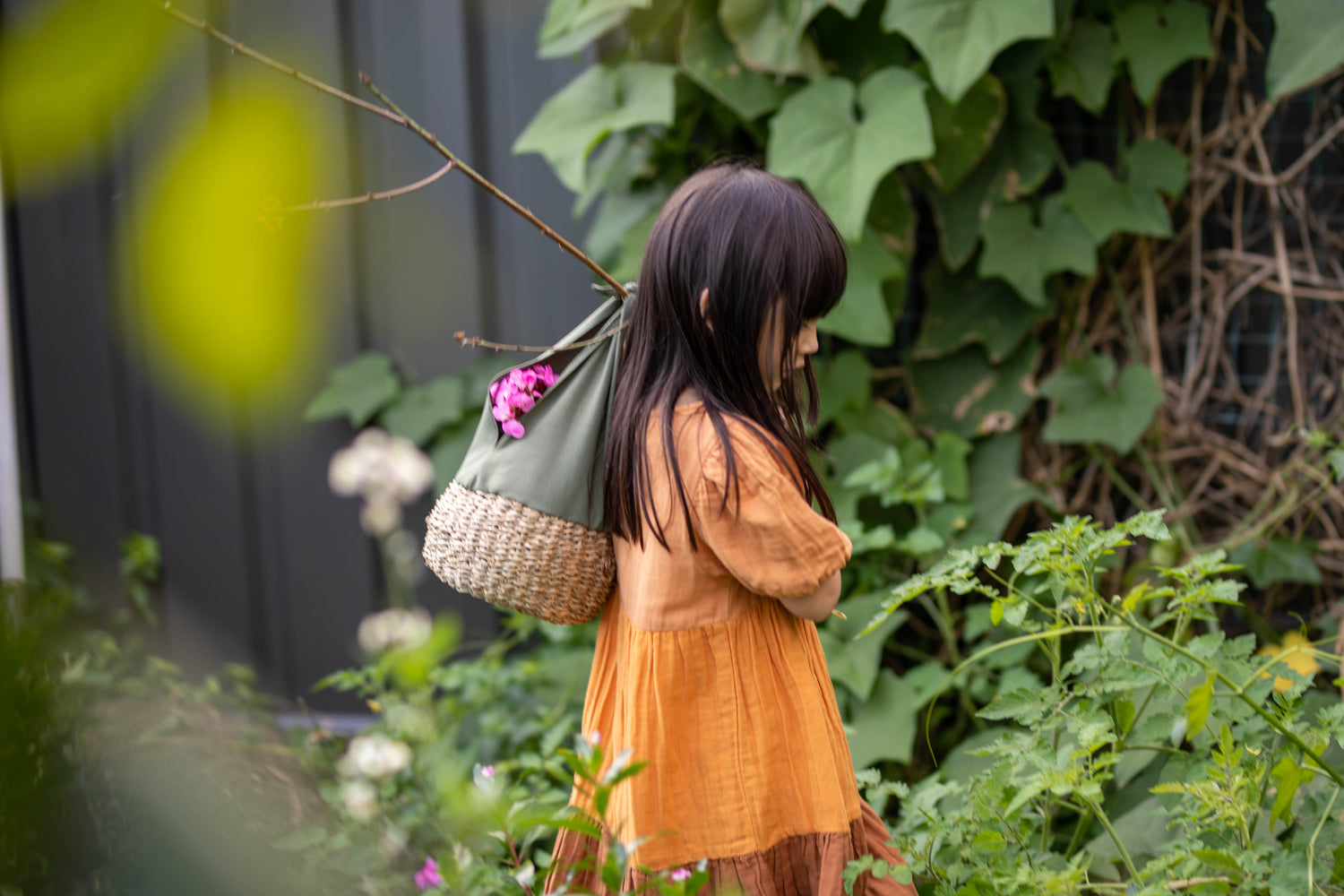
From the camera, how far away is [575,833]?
3.89 ft

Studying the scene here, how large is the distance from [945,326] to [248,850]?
1.85 m

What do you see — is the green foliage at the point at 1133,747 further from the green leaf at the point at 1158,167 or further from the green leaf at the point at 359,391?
the green leaf at the point at 359,391

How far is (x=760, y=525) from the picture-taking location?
1.02 metres

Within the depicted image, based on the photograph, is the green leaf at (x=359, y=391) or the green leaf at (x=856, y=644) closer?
the green leaf at (x=856, y=644)

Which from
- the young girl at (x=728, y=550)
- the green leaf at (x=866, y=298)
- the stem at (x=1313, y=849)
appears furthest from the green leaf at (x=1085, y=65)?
the stem at (x=1313, y=849)

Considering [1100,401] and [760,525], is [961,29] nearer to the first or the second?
[1100,401]

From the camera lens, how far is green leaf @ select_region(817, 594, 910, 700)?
1.82 meters

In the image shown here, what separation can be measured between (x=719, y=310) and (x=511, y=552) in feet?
1.12

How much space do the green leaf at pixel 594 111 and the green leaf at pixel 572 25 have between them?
64mm

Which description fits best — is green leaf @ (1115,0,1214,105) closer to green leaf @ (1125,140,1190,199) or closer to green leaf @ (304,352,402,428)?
green leaf @ (1125,140,1190,199)

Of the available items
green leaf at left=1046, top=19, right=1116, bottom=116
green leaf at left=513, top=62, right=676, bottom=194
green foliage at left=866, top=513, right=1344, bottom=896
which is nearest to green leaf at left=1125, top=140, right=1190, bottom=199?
green leaf at left=1046, top=19, right=1116, bottom=116

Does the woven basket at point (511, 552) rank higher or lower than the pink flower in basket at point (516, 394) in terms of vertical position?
lower

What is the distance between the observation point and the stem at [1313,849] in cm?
93

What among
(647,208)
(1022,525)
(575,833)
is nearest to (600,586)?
(575,833)
